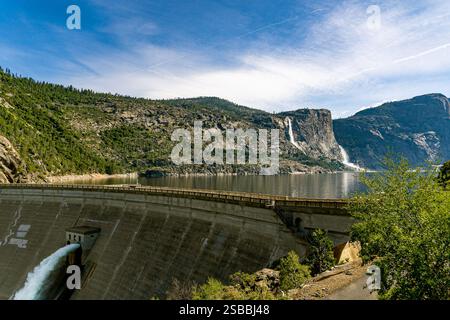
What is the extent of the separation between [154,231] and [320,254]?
68.1ft

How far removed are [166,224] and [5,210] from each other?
3615 cm

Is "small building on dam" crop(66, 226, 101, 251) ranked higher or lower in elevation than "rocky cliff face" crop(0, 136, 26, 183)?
lower

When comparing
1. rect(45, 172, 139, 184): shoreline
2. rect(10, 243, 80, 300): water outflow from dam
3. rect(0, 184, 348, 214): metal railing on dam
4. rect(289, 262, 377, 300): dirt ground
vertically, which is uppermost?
rect(0, 184, 348, 214): metal railing on dam

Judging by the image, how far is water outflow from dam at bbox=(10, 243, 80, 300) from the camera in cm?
3928

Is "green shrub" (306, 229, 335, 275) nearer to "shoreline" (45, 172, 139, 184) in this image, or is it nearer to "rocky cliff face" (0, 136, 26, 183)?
"rocky cliff face" (0, 136, 26, 183)

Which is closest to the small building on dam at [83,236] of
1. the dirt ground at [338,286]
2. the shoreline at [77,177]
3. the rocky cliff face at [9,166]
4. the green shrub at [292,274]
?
the green shrub at [292,274]

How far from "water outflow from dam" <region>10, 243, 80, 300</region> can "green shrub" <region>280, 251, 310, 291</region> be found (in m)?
30.0

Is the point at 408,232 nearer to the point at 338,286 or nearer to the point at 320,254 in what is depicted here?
the point at 338,286

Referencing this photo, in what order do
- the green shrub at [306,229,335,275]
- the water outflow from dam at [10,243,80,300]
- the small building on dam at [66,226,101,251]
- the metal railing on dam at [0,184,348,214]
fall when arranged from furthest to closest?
the small building on dam at [66,226,101,251] < the water outflow from dam at [10,243,80,300] < the metal railing on dam at [0,184,348,214] < the green shrub at [306,229,335,275]

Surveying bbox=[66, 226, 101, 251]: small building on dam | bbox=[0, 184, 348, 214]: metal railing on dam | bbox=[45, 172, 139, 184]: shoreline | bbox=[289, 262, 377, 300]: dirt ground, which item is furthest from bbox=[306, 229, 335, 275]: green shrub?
bbox=[45, 172, 139, 184]: shoreline

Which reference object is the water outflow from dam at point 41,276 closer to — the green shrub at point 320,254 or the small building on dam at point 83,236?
the small building on dam at point 83,236

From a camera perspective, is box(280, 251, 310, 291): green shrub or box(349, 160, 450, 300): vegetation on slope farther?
box(280, 251, 310, 291): green shrub

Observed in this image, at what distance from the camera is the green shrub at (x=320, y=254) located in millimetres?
24538

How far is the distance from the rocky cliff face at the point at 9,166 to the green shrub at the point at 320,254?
9270 centimetres
